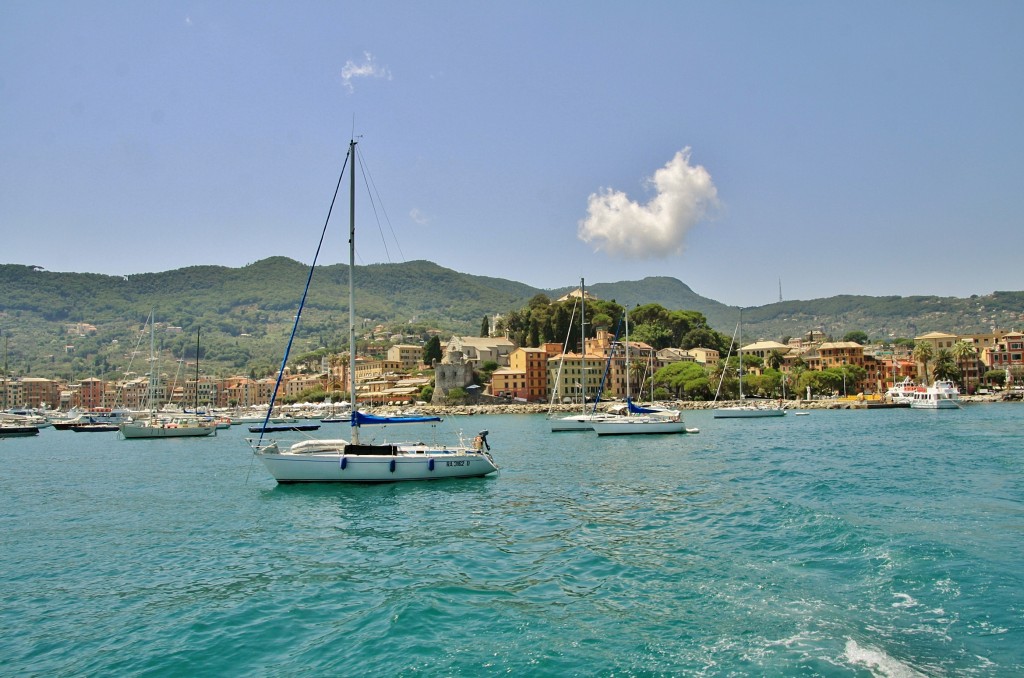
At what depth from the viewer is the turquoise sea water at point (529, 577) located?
30.9 ft

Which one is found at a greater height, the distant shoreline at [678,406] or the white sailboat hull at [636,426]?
the white sailboat hull at [636,426]

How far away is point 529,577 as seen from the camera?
42.6ft

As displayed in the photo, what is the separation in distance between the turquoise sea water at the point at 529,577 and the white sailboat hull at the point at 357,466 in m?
0.52

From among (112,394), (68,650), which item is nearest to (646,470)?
(68,650)

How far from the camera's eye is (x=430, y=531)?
17422mm

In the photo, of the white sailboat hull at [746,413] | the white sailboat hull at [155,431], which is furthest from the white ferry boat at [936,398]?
the white sailboat hull at [155,431]

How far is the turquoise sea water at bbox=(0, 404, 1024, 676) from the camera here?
942 cm

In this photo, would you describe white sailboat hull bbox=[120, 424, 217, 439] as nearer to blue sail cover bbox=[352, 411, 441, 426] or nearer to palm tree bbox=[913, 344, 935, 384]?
blue sail cover bbox=[352, 411, 441, 426]

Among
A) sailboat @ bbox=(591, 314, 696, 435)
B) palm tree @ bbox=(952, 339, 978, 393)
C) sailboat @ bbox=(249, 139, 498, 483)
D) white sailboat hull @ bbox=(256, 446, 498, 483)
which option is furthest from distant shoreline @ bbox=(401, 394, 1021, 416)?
white sailboat hull @ bbox=(256, 446, 498, 483)

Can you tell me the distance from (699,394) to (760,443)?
73.0 metres

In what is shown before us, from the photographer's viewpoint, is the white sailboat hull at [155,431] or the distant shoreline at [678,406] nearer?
the white sailboat hull at [155,431]

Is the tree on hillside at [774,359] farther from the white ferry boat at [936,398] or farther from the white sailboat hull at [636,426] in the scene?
the white sailboat hull at [636,426]

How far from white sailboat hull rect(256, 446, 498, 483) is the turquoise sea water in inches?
20.3

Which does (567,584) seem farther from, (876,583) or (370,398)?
(370,398)
